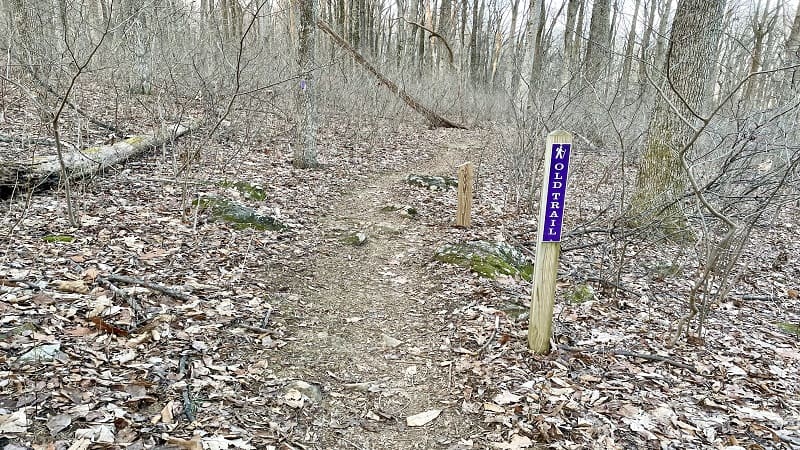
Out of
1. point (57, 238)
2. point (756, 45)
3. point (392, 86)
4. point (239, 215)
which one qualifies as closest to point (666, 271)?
point (239, 215)

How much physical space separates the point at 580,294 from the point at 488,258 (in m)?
1.00

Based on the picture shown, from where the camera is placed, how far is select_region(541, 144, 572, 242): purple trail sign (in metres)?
3.21

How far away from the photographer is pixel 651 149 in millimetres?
6273

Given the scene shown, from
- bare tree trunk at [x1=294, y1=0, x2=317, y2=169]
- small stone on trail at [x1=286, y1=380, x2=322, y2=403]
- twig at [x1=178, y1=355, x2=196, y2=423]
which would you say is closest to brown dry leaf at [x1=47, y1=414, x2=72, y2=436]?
twig at [x1=178, y1=355, x2=196, y2=423]

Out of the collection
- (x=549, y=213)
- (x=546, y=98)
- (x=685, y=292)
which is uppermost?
(x=546, y=98)

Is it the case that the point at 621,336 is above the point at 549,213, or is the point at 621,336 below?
below

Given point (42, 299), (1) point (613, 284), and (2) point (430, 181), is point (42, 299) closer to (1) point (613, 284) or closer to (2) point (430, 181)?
(1) point (613, 284)

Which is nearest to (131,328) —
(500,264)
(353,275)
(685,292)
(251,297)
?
(251,297)

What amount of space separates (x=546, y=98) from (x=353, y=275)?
555cm

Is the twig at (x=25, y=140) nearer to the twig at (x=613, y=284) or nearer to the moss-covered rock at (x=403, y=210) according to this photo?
the moss-covered rock at (x=403, y=210)

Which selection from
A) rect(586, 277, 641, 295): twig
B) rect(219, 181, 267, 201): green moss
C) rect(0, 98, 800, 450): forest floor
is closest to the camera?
rect(0, 98, 800, 450): forest floor

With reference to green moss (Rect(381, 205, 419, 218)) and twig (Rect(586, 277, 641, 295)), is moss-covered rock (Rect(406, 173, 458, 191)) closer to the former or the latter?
green moss (Rect(381, 205, 419, 218))

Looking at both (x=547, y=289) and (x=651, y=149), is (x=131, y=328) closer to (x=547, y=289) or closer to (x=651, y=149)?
(x=547, y=289)

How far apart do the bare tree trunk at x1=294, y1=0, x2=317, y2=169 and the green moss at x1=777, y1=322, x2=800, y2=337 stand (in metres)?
6.77
